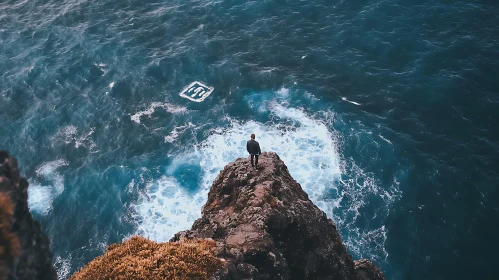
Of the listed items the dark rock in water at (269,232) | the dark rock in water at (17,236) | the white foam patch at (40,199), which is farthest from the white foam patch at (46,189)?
the dark rock in water at (17,236)

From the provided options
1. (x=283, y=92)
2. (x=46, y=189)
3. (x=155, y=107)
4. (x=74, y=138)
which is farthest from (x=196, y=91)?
(x=46, y=189)

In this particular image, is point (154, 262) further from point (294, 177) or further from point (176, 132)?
point (176, 132)

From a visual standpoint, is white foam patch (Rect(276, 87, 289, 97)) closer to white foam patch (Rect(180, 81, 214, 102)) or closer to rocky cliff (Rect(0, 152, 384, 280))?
white foam patch (Rect(180, 81, 214, 102))

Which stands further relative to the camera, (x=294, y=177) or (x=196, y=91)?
(x=196, y=91)

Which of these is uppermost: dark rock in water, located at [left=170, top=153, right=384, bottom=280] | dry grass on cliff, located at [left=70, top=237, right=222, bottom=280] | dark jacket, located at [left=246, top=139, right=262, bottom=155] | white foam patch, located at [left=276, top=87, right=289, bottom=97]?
dry grass on cliff, located at [left=70, top=237, right=222, bottom=280]

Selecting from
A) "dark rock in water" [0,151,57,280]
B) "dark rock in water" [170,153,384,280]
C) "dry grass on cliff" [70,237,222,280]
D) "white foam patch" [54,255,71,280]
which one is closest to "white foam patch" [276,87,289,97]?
"dark rock in water" [170,153,384,280]

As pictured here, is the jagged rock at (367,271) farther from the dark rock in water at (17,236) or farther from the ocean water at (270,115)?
the dark rock in water at (17,236)
